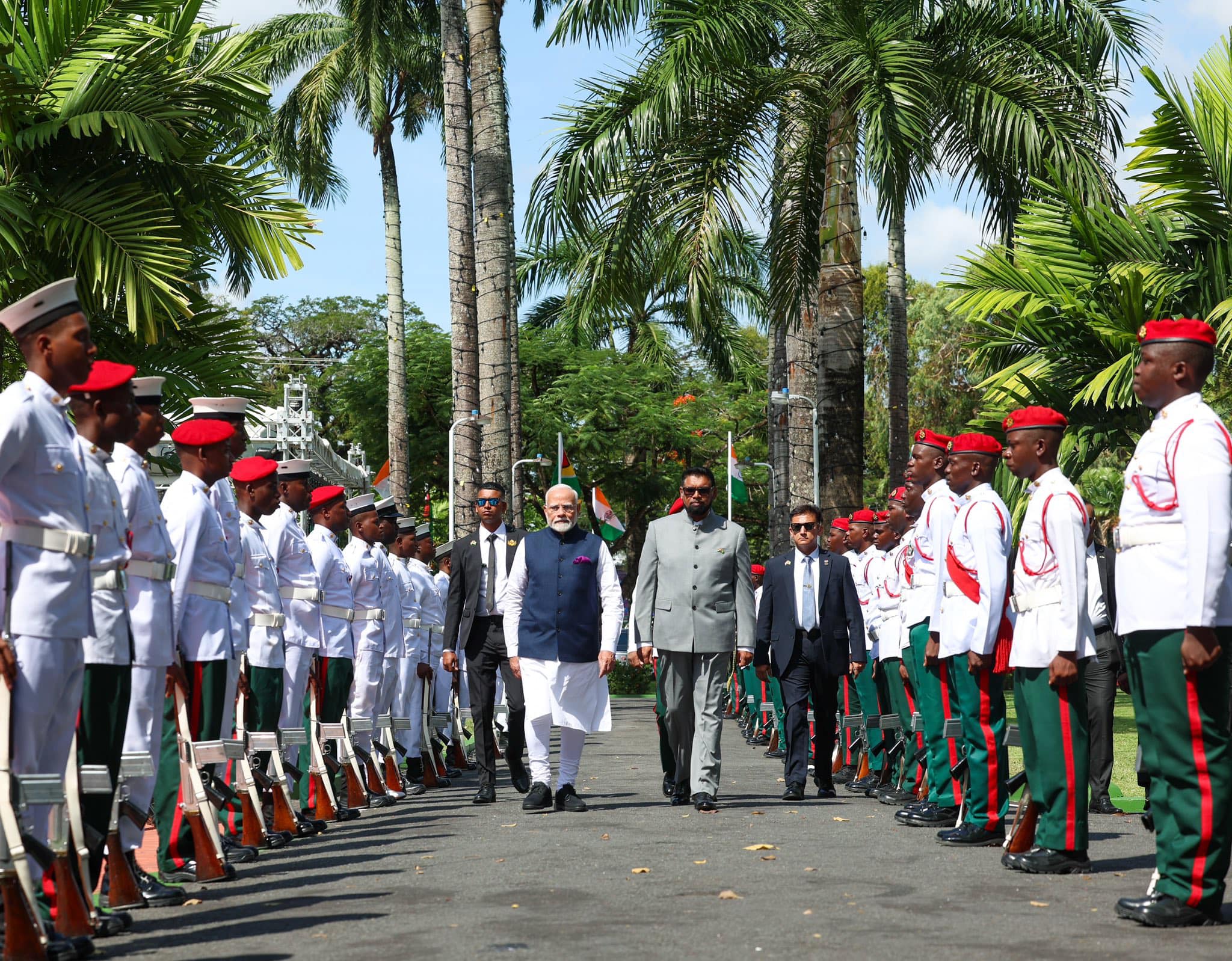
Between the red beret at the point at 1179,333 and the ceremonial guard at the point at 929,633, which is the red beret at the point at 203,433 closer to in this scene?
the ceremonial guard at the point at 929,633

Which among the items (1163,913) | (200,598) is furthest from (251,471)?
(1163,913)

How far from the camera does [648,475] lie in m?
46.1

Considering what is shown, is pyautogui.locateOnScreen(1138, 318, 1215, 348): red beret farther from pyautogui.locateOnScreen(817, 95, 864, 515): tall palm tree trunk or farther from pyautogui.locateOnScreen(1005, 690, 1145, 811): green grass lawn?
pyautogui.locateOnScreen(817, 95, 864, 515): tall palm tree trunk

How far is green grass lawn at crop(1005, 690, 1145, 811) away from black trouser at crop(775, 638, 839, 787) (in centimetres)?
143

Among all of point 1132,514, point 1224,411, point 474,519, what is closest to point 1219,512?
point 1132,514

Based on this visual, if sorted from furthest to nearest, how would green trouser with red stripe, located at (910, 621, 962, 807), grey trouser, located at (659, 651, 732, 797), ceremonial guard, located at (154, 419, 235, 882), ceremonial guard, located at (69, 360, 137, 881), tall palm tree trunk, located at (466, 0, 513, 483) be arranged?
tall palm tree trunk, located at (466, 0, 513, 483), grey trouser, located at (659, 651, 732, 797), green trouser with red stripe, located at (910, 621, 962, 807), ceremonial guard, located at (154, 419, 235, 882), ceremonial guard, located at (69, 360, 137, 881)

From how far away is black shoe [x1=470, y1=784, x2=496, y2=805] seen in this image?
42.5ft

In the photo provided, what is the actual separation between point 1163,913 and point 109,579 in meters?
4.60

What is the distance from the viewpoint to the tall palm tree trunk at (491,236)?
61.5ft

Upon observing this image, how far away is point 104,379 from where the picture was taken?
7.50 meters

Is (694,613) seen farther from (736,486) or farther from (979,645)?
(736,486)

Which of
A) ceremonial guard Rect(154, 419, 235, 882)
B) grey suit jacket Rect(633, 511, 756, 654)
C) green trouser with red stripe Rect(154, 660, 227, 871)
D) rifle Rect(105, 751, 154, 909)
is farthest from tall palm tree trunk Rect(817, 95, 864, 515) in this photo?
rifle Rect(105, 751, 154, 909)

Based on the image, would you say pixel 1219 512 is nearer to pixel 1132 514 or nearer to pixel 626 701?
pixel 1132 514

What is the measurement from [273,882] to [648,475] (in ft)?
124
